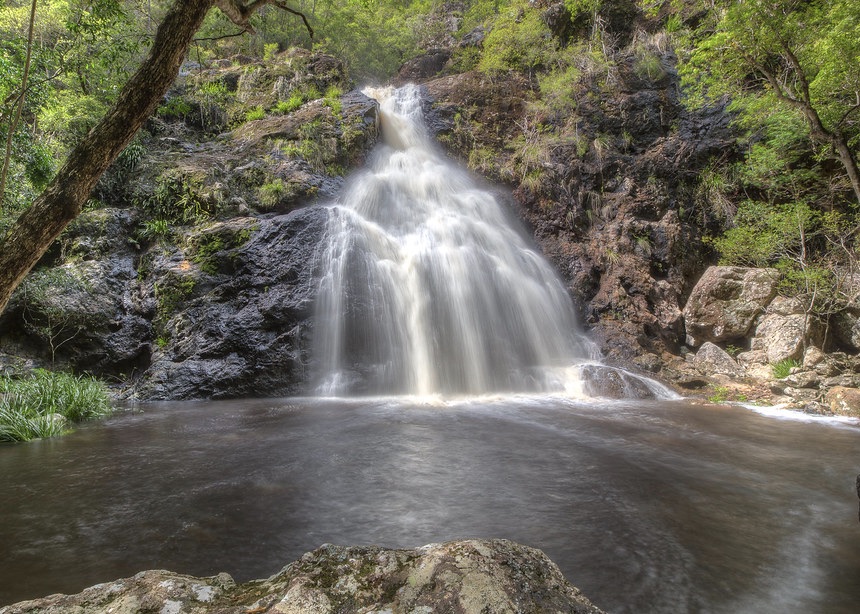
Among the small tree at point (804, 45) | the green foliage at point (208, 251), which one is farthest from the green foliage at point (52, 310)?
A: the small tree at point (804, 45)

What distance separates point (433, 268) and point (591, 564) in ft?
32.3

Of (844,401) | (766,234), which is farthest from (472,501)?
(766,234)

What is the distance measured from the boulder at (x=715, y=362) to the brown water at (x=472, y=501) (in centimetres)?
386

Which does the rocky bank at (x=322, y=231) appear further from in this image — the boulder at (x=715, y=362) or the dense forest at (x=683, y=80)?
the dense forest at (x=683, y=80)

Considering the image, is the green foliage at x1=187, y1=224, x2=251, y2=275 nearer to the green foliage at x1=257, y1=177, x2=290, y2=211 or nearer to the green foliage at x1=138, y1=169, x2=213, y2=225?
the green foliage at x1=138, y1=169, x2=213, y2=225

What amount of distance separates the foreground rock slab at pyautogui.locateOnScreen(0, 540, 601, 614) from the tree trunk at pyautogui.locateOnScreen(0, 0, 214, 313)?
238 centimetres

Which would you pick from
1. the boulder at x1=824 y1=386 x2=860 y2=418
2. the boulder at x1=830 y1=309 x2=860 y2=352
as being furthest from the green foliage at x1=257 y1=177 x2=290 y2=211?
the boulder at x1=830 y1=309 x2=860 y2=352

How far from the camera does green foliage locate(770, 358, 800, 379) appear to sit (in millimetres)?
9742

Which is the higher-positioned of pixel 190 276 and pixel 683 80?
pixel 683 80

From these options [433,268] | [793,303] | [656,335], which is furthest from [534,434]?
[793,303]

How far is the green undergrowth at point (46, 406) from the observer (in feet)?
20.9

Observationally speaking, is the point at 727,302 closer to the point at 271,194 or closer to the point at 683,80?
the point at 683,80

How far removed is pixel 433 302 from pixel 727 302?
7984mm

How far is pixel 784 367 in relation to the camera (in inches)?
387
